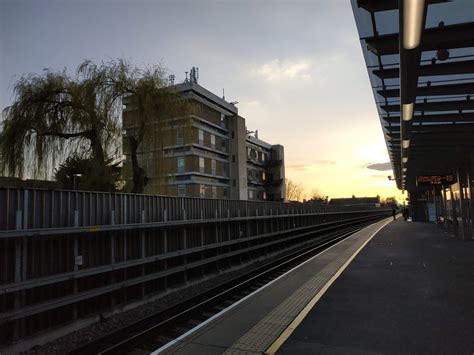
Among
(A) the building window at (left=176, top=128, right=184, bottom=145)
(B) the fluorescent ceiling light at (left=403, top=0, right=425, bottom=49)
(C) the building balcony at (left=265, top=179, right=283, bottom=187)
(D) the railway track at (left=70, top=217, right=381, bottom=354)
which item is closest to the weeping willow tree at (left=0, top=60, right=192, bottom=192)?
(A) the building window at (left=176, top=128, right=184, bottom=145)

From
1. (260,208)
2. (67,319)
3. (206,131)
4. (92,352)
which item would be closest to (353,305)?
(92,352)

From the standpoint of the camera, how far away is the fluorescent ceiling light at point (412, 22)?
432 cm

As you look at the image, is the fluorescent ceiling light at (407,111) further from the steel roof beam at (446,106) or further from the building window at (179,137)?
the building window at (179,137)

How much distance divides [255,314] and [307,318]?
99cm

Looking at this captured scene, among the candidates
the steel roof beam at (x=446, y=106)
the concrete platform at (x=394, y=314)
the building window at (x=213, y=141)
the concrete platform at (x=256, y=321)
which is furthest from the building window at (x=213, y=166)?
the steel roof beam at (x=446, y=106)

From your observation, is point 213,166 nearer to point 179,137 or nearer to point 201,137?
point 201,137

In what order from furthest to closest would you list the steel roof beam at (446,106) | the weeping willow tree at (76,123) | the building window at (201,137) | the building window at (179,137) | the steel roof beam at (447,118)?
the building window at (201,137)
the building window at (179,137)
the weeping willow tree at (76,123)
the steel roof beam at (447,118)
the steel roof beam at (446,106)

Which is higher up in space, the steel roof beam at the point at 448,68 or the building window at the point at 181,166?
the building window at the point at 181,166

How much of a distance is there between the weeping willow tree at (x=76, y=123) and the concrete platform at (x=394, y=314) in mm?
11782

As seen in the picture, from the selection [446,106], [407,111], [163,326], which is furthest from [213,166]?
[163,326]

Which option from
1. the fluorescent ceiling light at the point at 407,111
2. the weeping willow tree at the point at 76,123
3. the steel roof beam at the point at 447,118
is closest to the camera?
the fluorescent ceiling light at the point at 407,111

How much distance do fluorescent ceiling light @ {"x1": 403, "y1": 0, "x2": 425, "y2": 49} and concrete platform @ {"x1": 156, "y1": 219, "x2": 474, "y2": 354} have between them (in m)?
3.80

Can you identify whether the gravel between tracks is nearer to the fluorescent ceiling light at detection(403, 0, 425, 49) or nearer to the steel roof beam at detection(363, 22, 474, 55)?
the fluorescent ceiling light at detection(403, 0, 425, 49)

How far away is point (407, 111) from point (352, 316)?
489cm
